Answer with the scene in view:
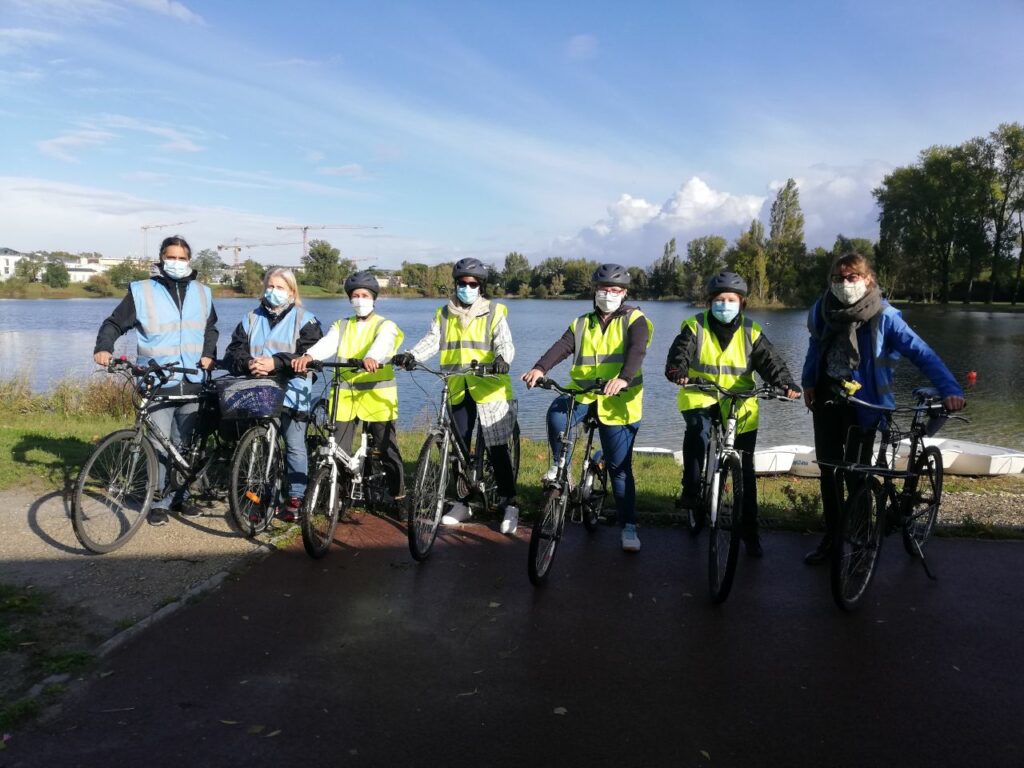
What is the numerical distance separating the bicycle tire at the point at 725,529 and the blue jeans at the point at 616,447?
88 centimetres

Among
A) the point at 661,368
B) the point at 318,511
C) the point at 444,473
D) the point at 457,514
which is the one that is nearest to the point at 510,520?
the point at 457,514

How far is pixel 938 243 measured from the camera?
74062mm

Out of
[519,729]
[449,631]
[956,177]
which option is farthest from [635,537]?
[956,177]

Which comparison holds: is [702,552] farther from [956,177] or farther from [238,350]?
[956,177]

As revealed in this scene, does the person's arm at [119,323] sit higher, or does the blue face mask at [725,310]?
the blue face mask at [725,310]

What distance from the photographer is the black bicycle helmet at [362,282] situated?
5914 millimetres

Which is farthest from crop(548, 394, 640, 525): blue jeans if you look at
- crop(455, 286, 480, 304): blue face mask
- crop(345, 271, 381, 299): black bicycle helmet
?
crop(345, 271, 381, 299): black bicycle helmet

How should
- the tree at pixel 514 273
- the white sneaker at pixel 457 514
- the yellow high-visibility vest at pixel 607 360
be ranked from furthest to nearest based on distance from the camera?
the tree at pixel 514 273 → the white sneaker at pixel 457 514 → the yellow high-visibility vest at pixel 607 360

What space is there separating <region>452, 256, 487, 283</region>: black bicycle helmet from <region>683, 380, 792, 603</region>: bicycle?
1.81 metres

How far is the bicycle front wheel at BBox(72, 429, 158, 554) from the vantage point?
201 inches

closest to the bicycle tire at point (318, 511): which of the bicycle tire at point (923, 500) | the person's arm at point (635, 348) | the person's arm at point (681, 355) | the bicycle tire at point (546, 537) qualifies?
the bicycle tire at point (546, 537)

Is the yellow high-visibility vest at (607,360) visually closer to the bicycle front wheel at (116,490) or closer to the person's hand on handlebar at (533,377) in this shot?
the person's hand on handlebar at (533,377)

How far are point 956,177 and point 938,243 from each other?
20.5 ft

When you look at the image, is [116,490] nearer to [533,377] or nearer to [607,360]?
[533,377]
